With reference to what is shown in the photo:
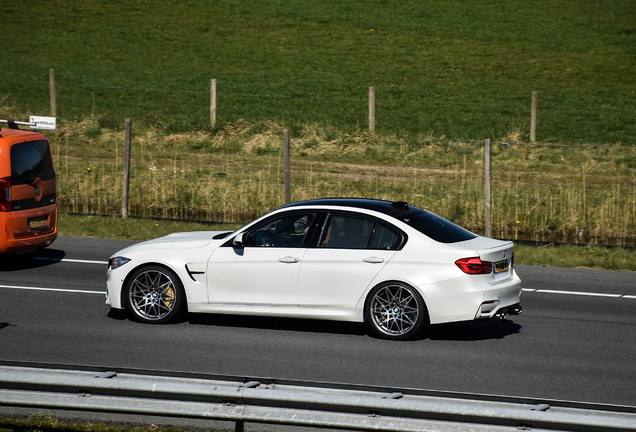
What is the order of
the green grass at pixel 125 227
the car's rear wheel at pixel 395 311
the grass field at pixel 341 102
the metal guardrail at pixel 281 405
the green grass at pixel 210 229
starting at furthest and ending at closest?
the grass field at pixel 341 102 < the green grass at pixel 125 227 < the green grass at pixel 210 229 < the car's rear wheel at pixel 395 311 < the metal guardrail at pixel 281 405

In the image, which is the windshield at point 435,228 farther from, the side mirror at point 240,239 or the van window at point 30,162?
the van window at point 30,162

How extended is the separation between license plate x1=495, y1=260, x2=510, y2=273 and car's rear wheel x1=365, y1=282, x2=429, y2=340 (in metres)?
0.89

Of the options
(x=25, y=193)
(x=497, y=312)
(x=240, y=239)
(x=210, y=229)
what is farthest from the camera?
(x=210, y=229)

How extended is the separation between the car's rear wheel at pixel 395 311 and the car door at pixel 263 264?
871mm

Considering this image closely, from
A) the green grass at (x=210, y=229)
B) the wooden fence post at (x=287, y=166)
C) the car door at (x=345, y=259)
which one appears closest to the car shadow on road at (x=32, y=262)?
the green grass at (x=210, y=229)

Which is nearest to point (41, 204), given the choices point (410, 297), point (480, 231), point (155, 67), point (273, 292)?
point (273, 292)

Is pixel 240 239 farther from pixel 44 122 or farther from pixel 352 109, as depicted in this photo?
pixel 352 109

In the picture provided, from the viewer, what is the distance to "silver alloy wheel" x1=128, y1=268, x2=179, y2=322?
9.65 m

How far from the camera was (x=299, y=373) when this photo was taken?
25.6 feet

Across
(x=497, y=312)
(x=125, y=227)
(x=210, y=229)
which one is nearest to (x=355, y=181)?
(x=210, y=229)

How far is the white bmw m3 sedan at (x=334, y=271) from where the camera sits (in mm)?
8805

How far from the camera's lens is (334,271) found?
29.8 feet

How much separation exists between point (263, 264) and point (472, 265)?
A: 2.27 metres

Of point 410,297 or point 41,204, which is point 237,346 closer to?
point 410,297
